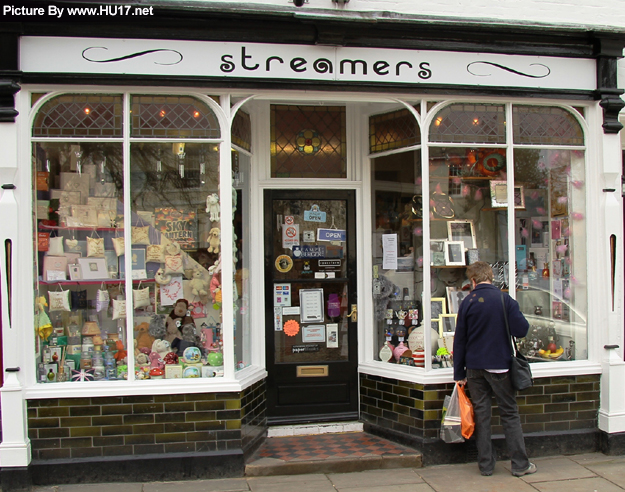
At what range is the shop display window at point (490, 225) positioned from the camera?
6020 millimetres

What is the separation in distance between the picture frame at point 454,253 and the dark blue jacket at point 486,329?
799mm

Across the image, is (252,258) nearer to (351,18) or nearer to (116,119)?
(116,119)

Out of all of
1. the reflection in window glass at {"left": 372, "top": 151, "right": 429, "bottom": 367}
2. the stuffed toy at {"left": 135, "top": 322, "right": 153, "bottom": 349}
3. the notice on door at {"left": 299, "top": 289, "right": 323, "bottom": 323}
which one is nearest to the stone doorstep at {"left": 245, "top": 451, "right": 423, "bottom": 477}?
the reflection in window glass at {"left": 372, "top": 151, "right": 429, "bottom": 367}

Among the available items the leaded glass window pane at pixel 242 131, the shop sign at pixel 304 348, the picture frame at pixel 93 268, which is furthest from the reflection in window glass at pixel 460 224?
the picture frame at pixel 93 268

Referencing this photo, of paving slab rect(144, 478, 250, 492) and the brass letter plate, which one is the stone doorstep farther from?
the brass letter plate

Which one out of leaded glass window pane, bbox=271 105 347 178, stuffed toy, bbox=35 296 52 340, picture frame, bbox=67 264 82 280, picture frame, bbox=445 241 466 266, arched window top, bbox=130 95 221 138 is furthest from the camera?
leaded glass window pane, bbox=271 105 347 178

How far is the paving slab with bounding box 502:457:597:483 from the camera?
5293mm

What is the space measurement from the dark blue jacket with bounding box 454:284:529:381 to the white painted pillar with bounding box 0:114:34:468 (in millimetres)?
3896

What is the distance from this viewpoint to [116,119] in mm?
5383

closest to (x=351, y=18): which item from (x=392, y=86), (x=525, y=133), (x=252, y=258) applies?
(x=392, y=86)

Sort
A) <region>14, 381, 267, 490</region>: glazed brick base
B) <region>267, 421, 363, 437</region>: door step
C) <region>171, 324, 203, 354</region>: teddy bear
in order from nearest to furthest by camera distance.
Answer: <region>14, 381, 267, 490</region>: glazed brick base, <region>171, 324, 203, 354</region>: teddy bear, <region>267, 421, 363, 437</region>: door step

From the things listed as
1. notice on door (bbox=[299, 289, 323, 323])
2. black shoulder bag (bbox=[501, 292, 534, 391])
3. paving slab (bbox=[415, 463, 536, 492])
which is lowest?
paving slab (bbox=[415, 463, 536, 492])

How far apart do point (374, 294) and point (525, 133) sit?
2341mm

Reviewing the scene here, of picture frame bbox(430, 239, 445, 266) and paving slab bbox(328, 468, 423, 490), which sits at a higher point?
picture frame bbox(430, 239, 445, 266)
